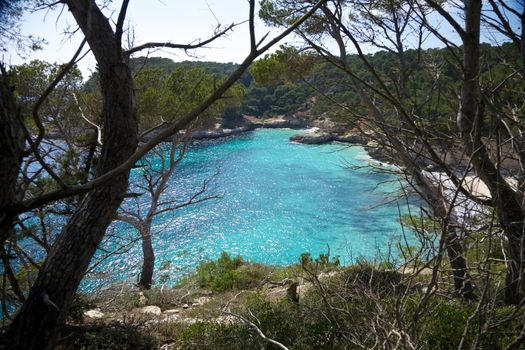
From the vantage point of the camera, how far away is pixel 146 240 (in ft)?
23.6

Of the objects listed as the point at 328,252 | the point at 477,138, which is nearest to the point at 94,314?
the point at 328,252

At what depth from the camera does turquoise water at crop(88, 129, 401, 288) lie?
1096 centimetres

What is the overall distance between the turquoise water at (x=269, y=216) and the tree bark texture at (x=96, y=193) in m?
5.30

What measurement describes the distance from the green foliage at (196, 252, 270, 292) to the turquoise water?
143cm

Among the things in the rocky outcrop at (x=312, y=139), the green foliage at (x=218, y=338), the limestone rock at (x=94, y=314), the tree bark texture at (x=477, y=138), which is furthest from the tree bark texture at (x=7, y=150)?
the rocky outcrop at (x=312, y=139)

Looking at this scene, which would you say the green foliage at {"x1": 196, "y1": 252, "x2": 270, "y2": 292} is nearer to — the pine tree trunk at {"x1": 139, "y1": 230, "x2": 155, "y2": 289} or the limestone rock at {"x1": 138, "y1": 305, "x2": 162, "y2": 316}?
the pine tree trunk at {"x1": 139, "y1": 230, "x2": 155, "y2": 289}

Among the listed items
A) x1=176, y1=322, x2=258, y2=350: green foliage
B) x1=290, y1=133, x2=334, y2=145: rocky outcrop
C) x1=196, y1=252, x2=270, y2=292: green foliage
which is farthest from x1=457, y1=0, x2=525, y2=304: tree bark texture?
x1=290, y1=133, x2=334, y2=145: rocky outcrop

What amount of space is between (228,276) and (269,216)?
797 cm

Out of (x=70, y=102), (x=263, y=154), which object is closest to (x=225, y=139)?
(x=263, y=154)

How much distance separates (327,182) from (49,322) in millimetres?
18130

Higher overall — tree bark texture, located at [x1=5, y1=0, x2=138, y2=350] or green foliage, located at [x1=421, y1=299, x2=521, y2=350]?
tree bark texture, located at [x1=5, y1=0, x2=138, y2=350]

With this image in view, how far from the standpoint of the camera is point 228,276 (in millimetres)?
6621

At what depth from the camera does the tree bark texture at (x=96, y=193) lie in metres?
1.42

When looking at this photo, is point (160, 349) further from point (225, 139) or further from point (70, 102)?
point (225, 139)
